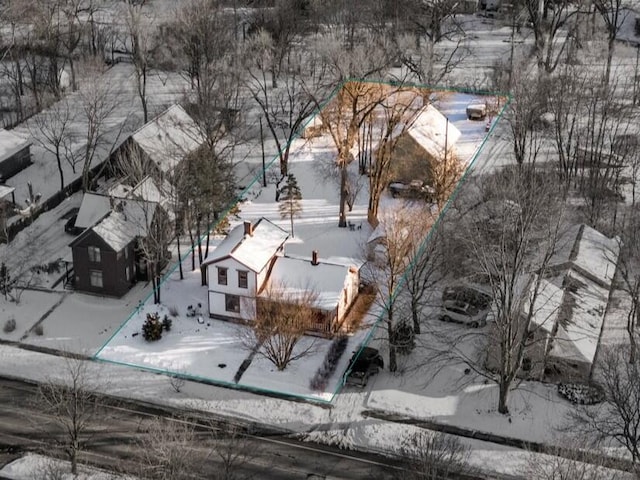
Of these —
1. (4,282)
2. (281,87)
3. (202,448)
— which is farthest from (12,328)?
(281,87)

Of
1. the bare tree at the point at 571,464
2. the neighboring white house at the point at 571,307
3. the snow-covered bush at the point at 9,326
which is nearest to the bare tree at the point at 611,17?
the neighboring white house at the point at 571,307

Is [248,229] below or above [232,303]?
above

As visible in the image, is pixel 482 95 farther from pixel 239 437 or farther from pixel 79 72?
pixel 239 437

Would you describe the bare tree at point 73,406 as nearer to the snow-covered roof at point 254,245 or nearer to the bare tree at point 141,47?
the snow-covered roof at point 254,245

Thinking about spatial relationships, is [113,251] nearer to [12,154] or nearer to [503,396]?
[12,154]

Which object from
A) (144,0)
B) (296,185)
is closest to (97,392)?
(296,185)

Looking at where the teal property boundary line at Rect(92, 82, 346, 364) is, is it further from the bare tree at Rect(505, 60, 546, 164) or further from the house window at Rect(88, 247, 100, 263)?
the bare tree at Rect(505, 60, 546, 164)

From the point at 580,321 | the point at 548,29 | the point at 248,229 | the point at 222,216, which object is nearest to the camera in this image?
the point at 580,321
